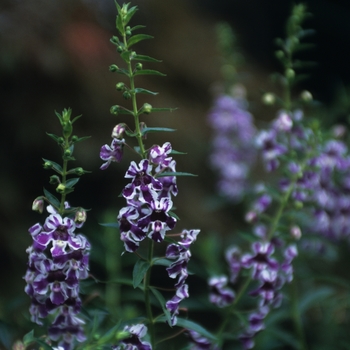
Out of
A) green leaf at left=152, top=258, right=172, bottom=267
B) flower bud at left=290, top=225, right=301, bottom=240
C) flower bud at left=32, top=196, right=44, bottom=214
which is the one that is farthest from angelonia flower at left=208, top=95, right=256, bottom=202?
flower bud at left=32, top=196, right=44, bottom=214

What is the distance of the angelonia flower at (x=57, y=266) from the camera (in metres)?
1.60

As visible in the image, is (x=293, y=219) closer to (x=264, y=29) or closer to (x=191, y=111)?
(x=191, y=111)

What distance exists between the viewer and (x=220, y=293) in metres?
2.21

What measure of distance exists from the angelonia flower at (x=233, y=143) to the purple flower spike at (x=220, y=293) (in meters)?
1.64

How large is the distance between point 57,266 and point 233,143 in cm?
251

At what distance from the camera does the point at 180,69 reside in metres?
5.14

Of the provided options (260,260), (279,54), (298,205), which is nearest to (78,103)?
(279,54)

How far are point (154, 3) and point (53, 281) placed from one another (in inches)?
169

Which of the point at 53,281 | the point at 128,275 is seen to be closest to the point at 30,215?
the point at 128,275

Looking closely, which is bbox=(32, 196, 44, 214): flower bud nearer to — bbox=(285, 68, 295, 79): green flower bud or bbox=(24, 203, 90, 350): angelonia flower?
bbox=(24, 203, 90, 350): angelonia flower

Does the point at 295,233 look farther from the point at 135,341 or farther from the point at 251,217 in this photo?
the point at 135,341

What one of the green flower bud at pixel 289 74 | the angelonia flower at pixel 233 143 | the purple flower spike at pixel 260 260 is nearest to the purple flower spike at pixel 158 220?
the purple flower spike at pixel 260 260

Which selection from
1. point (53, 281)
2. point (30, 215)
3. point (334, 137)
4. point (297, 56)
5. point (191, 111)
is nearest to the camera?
point (53, 281)

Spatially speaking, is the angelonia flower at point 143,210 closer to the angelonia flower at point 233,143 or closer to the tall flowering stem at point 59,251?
the tall flowering stem at point 59,251
